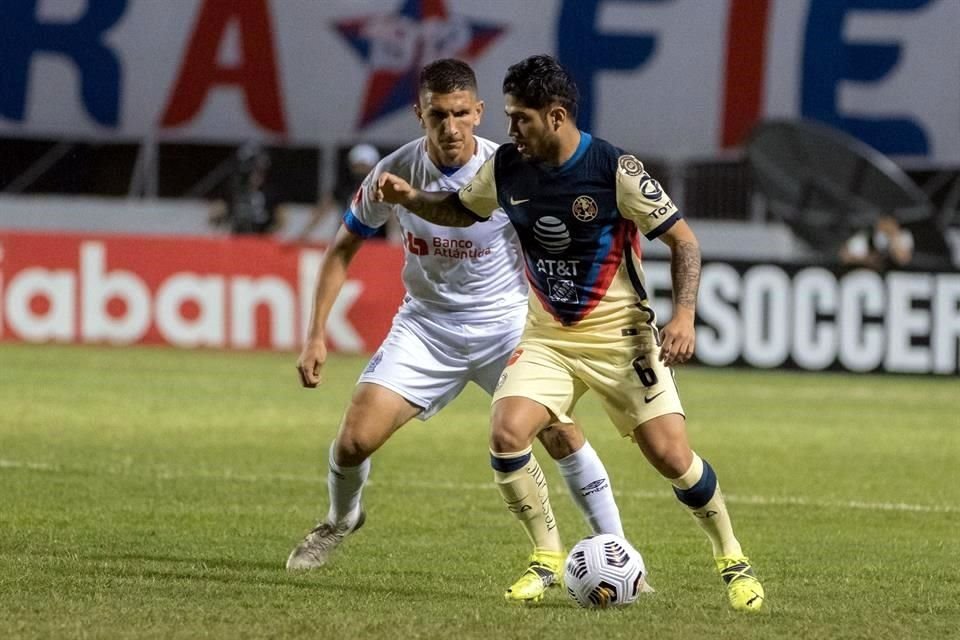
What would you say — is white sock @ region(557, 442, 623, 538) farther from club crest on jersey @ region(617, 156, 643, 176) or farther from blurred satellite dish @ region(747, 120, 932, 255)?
blurred satellite dish @ region(747, 120, 932, 255)

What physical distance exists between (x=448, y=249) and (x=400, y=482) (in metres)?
3.48

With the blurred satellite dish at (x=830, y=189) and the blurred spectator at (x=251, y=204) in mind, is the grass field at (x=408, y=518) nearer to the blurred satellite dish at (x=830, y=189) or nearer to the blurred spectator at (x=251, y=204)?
the blurred satellite dish at (x=830, y=189)

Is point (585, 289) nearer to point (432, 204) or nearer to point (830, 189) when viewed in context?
point (432, 204)

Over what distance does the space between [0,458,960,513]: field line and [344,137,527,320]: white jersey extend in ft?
9.49

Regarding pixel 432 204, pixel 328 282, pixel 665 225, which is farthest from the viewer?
pixel 328 282

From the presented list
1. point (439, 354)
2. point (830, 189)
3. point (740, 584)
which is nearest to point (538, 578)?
point (740, 584)

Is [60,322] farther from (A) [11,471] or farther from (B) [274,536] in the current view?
(B) [274,536]

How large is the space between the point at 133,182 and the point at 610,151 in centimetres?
2079

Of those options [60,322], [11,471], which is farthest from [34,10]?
[11,471]

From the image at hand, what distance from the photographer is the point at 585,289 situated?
732 centimetres

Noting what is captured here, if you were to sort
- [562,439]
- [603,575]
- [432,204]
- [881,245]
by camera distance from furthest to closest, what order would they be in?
[881,245]
[562,439]
[432,204]
[603,575]

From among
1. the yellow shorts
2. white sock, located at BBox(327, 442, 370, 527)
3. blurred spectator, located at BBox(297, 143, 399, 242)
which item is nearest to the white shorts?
white sock, located at BBox(327, 442, 370, 527)

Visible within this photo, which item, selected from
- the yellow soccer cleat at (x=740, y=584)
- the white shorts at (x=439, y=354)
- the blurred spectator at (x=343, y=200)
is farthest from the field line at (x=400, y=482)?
the blurred spectator at (x=343, y=200)

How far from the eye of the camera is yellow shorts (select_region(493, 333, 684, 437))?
7.22 metres
